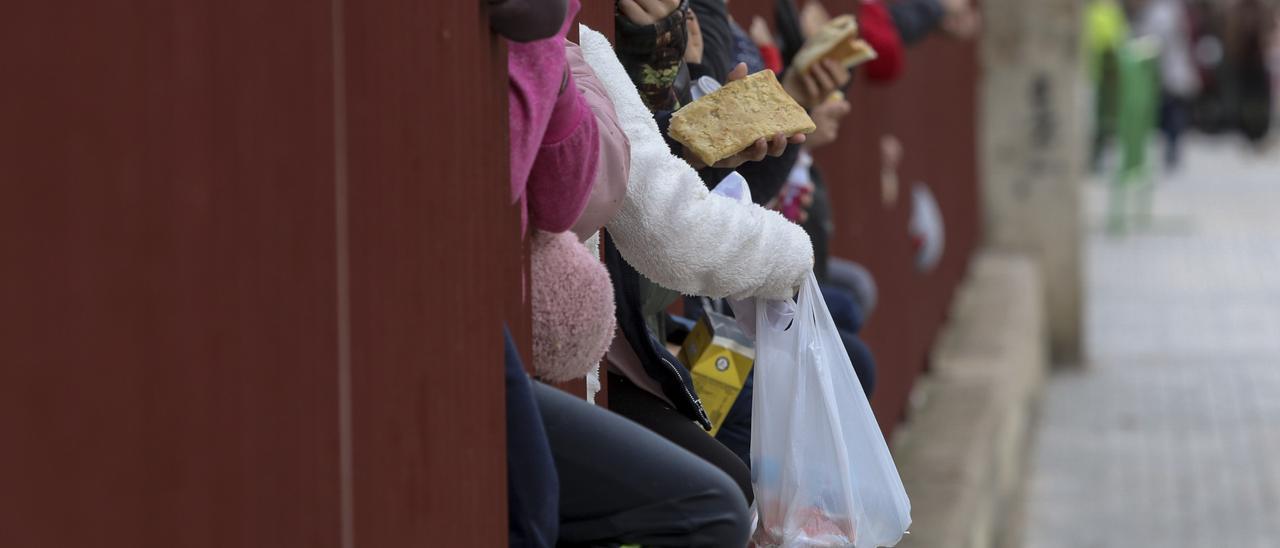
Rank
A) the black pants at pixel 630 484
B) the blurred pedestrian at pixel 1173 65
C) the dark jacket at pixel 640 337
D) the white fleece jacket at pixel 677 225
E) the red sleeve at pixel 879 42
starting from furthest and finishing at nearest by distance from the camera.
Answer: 1. the blurred pedestrian at pixel 1173 65
2. the red sleeve at pixel 879 42
3. the dark jacket at pixel 640 337
4. the white fleece jacket at pixel 677 225
5. the black pants at pixel 630 484

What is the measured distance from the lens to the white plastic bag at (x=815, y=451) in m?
3.11

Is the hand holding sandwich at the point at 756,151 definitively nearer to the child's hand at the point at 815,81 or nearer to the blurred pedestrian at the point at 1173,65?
the child's hand at the point at 815,81

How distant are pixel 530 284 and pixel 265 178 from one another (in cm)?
98

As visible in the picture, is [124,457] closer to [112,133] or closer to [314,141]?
[112,133]

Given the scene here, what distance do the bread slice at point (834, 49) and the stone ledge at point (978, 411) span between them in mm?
1239

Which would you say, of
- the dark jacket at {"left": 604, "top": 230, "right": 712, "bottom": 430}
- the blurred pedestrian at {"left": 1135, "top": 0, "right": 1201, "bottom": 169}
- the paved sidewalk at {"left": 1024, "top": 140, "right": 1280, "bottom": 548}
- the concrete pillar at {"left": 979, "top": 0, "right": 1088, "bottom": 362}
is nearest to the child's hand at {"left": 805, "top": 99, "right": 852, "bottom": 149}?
the dark jacket at {"left": 604, "top": 230, "right": 712, "bottom": 430}

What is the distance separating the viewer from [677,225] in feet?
9.81

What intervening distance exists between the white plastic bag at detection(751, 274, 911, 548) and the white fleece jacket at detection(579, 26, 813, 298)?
12 cm

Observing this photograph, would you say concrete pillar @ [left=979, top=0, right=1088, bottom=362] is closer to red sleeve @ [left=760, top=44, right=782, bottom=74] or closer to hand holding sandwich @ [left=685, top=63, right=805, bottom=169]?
red sleeve @ [left=760, top=44, right=782, bottom=74]

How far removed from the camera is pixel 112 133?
1.64 meters

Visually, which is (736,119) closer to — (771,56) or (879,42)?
(771,56)

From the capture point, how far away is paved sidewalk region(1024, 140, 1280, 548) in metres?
8.09

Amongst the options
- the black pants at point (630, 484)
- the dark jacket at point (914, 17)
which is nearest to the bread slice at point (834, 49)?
the black pants at point (630, 484)

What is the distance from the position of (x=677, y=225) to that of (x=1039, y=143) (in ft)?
30.5
